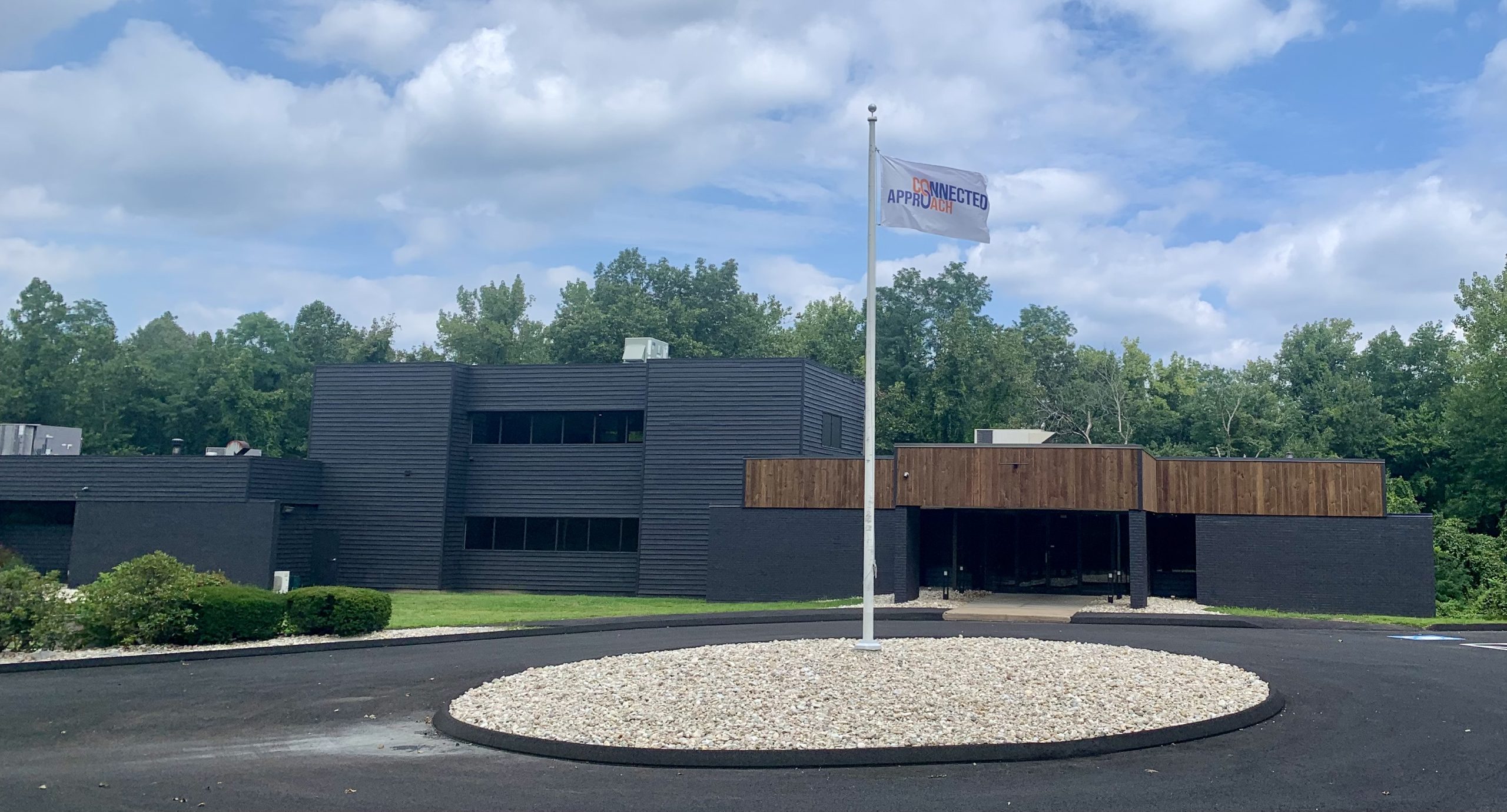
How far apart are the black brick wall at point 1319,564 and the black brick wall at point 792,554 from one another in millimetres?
8210

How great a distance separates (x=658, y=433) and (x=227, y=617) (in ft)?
56.2

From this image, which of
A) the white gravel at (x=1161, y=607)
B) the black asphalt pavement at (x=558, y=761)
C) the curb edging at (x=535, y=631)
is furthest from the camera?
the white gravel at (x=1161, y=607)

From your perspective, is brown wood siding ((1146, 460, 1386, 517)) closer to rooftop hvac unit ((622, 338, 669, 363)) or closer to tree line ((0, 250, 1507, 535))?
rooftop hvac unit ((622, 338, 669, 363))

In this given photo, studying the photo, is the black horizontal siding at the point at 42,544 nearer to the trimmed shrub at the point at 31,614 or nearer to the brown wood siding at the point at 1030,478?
the trimmed shrub at the point at 31,614

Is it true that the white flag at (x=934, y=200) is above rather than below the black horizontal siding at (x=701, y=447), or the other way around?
above

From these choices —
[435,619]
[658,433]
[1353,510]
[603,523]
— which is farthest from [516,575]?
[1353,510]

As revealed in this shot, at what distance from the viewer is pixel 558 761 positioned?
10.3 m

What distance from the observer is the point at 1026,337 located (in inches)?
3063

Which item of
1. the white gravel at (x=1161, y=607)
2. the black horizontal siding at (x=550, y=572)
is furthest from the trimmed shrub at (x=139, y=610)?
the white gravel at (x=1161, y=607)

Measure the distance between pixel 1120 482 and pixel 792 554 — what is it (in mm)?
8850

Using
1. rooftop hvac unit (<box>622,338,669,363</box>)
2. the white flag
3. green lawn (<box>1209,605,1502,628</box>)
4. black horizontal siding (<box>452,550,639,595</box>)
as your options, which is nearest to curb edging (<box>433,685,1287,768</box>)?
the white flag

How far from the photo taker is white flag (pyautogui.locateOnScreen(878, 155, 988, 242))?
48.0ft

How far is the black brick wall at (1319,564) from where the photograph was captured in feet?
90.2

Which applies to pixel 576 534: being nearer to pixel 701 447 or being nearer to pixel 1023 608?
pixel 701 447
